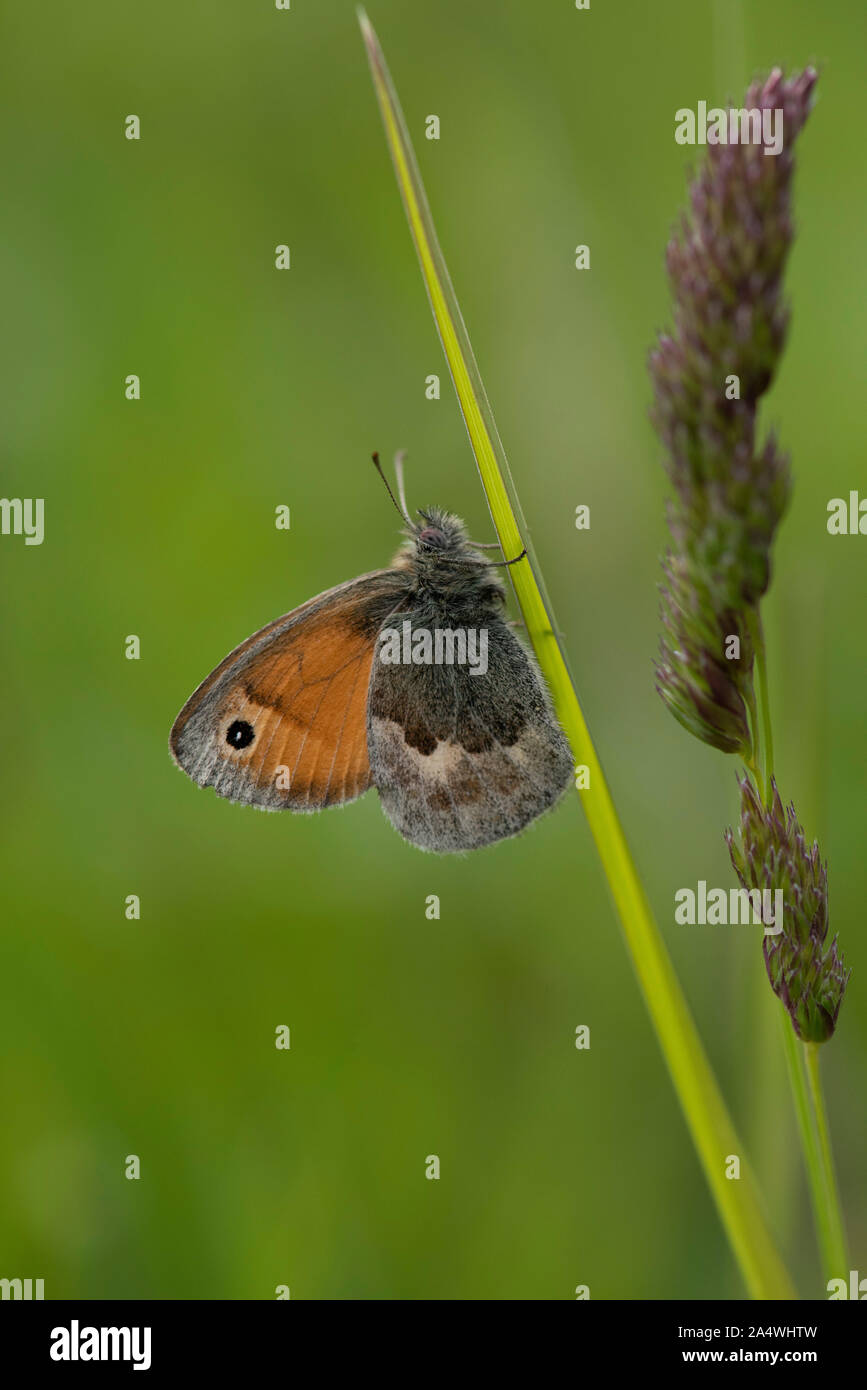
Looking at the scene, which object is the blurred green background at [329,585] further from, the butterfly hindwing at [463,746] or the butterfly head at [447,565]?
the butterfly head at [447,565]

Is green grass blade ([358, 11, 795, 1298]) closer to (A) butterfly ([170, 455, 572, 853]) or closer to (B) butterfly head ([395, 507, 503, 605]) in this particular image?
(A) butterfly ([170, 455, 572, 853])

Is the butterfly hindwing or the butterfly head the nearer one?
the butterfly hindwing

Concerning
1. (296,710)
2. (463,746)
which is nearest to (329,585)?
(296,710)

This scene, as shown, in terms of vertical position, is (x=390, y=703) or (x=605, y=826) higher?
(x=390, y=703)

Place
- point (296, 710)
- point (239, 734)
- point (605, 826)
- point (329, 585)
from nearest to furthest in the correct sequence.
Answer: point (605, 826)
point (239, 734)
point (296, 710)
point (329, 585)

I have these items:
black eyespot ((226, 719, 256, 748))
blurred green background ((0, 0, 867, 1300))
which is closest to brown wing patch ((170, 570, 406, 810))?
black eyespot ((226, 719, 256, 748))

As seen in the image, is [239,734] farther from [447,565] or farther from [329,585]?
[329,585]
